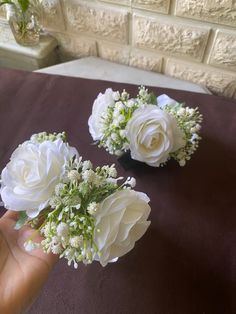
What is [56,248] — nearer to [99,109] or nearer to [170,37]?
[99,109]

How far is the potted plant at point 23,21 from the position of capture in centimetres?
96

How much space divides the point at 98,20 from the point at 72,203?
0.77 metres

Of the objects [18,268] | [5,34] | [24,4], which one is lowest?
[18,268]

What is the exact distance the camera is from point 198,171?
0.67 m

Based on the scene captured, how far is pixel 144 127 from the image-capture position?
1.76 feet

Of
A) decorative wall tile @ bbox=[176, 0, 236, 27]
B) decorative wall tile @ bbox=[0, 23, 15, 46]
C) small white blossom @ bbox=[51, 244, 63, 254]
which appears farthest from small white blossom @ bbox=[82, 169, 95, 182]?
decorative wall tile @ bbox=[0, 23, 15, 46]

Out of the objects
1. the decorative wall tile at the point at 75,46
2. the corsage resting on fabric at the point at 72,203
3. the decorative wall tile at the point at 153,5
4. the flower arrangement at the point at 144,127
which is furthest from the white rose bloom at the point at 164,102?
the decorative wall tile at the point at 75,46

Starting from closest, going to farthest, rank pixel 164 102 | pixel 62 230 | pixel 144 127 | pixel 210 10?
pixel 62 230 → pixel 144 127 → pixel 164 102 → pixel 210 10

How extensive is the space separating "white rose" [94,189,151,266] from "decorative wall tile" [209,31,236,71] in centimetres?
62

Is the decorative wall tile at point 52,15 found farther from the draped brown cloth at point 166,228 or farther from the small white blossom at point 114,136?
the small white blossom at point 114,136

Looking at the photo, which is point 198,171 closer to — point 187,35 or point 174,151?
point 174,151

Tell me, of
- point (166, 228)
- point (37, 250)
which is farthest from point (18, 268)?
point (166, 228)

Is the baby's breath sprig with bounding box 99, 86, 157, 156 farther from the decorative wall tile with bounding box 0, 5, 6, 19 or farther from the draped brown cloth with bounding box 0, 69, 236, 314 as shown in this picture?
the decorative wall tile with bounding box 0, 5, 6, 19

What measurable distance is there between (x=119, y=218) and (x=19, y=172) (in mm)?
178
